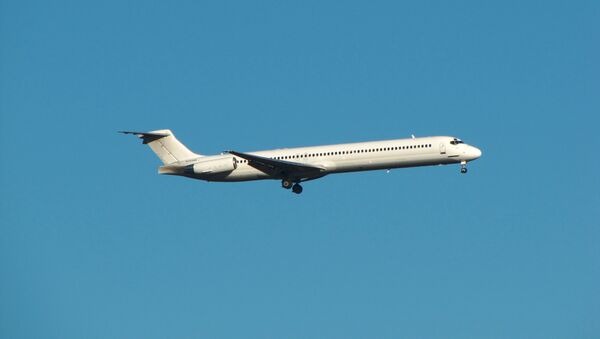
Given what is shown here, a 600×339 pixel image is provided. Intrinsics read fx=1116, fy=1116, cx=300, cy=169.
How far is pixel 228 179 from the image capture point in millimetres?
67375

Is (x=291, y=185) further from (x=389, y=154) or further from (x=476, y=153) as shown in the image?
(x=476, y=153)

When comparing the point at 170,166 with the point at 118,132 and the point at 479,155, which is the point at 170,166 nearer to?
the point at 118,132

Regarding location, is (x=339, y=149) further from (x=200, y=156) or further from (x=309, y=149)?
(x=200, y=156)

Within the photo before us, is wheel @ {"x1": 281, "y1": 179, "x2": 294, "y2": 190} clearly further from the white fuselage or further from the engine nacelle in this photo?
the engine nacelle

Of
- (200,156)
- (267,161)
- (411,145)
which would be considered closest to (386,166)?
(411,145)

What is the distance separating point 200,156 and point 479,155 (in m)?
17.4

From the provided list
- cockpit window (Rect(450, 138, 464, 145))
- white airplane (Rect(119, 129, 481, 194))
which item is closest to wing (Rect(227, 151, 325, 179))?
white airplane (Rect(119, 129, 481, 194))

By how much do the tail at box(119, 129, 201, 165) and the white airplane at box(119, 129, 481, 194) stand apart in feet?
3.24

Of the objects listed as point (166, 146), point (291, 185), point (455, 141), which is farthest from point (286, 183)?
point (455, 141)

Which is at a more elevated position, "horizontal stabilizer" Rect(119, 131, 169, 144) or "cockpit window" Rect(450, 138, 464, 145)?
"horizontal stabilizer" Rect(119, 131, 169, 144)

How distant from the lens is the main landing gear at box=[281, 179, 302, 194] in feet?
219

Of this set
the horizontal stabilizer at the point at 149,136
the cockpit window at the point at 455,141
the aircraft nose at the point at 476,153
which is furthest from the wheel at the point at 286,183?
the aircraft nose at the point at 476,153

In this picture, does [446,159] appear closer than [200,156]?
Yes

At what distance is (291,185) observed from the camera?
66.8 m
